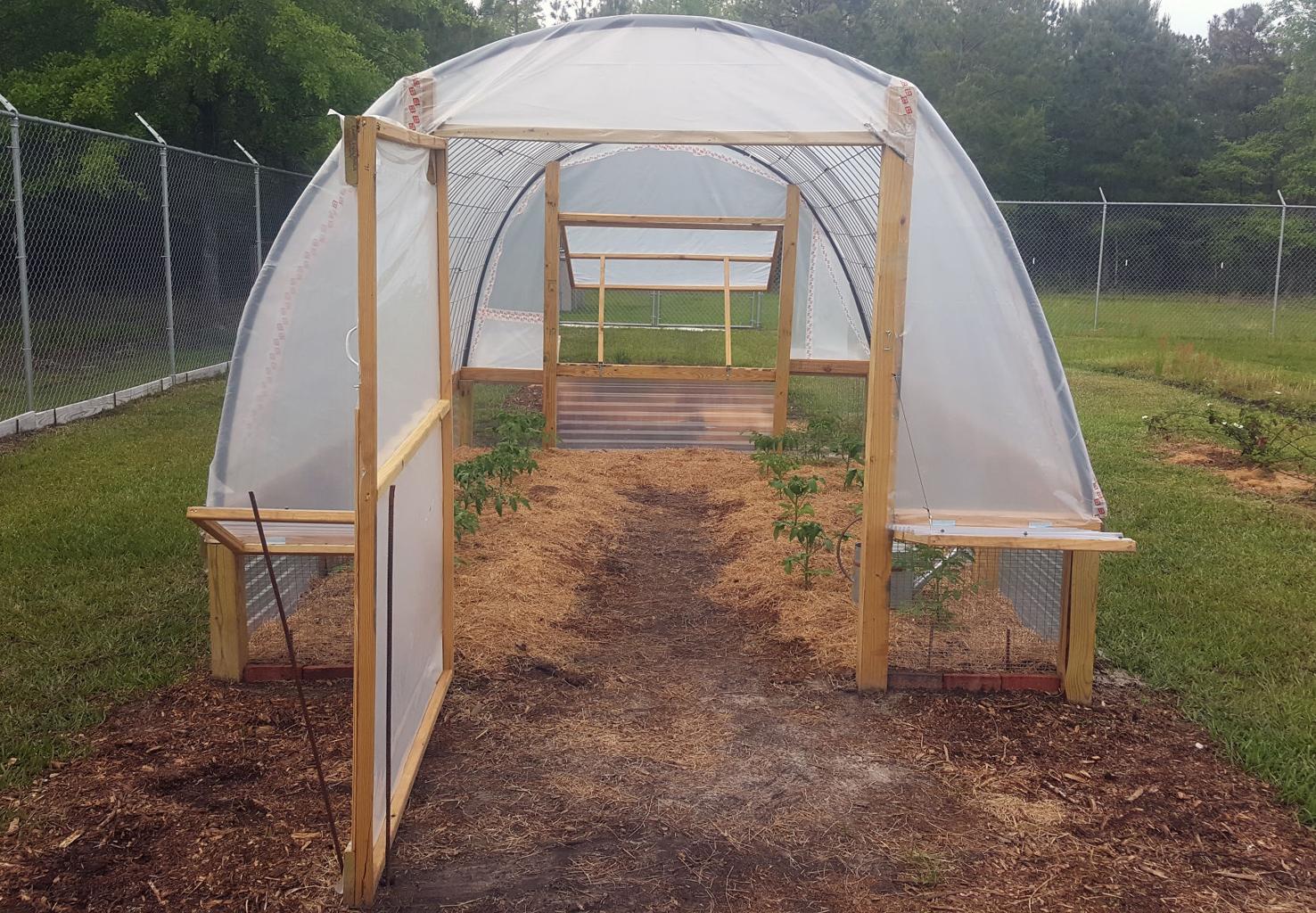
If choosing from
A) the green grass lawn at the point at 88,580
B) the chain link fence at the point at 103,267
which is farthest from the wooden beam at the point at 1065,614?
the chain link fence at the point at 103,267

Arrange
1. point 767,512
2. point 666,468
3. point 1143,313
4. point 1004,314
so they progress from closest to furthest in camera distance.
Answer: point 1004,314 → point 767,512 → point 666,468 → point 1143,313

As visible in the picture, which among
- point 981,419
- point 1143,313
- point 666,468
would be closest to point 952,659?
point 981,419

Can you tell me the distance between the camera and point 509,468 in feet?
23.2

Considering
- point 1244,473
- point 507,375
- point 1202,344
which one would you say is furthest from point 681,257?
point 1202,344

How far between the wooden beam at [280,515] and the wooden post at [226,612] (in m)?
0.27

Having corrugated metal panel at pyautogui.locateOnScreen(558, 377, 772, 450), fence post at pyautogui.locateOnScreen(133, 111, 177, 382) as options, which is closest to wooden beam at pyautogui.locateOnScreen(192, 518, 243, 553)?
corrugated metal panel at pyautogui.locateOnScreen(558, 377, 772, 450)

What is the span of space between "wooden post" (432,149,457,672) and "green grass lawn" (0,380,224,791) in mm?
1011

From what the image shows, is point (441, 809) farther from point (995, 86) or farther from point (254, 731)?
point (995, 86)

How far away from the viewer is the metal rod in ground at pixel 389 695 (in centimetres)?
283

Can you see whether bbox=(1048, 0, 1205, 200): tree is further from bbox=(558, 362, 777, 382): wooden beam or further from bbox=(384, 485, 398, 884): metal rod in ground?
bbox=(384, 485, 398, 884): metal rod in ground

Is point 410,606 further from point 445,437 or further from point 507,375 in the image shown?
point 507,375

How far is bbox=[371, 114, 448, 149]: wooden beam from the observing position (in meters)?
2.72

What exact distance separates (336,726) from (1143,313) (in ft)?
62.7

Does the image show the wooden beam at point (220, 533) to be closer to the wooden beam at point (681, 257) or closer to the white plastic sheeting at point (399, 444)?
the white plastic sheeting at point (399, 444)
